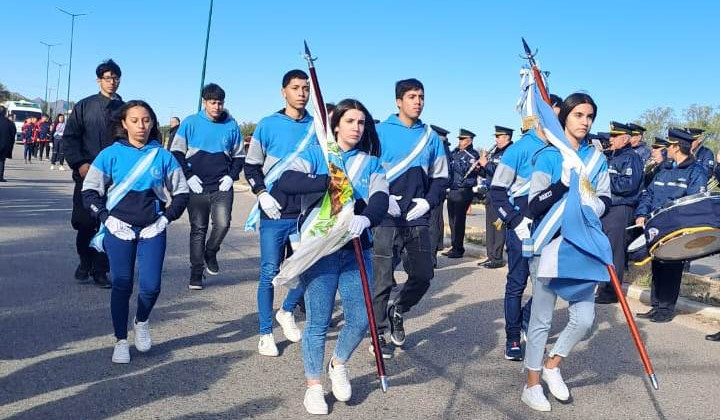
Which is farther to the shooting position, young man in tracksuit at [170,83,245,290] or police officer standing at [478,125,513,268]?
police officer standing at [478,125,513,268]

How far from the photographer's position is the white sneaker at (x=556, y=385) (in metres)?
4.54

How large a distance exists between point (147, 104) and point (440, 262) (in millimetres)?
6108

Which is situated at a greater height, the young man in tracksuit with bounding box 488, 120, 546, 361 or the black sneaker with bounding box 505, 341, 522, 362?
the young man in tracksuit with bounding box 488, 120, 546, 361

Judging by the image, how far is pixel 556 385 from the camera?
180 inches

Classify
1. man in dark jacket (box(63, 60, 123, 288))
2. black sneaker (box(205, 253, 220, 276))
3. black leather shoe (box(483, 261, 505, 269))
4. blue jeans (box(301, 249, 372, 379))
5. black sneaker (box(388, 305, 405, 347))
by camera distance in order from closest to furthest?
blue jeans (box(301, 249, 372, 379)), black sneaker (box(388, 305, 405, 347)), man in dark jacket (box(63, 60, 123, 288)), black sneaker (box(205, 253, 220, 276)), black leather shoe (box(483, 261, 505, 269))

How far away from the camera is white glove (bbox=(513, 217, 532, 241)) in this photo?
4.77 metres

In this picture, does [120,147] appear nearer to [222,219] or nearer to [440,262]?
[222,219]

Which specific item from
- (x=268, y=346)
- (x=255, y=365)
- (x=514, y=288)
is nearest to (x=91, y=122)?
(x=268, y=346)

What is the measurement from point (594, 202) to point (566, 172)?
253mm

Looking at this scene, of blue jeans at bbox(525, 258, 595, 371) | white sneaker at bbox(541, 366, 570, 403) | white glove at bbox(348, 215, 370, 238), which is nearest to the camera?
white glove at bbox(348, 215, 370, 238)

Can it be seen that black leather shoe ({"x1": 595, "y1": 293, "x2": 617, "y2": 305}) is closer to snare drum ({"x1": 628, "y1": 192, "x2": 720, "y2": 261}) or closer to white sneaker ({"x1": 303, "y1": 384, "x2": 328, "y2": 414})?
snare drum ({"x1": 628, "y1": 192, "x2": 720, "y2": 261})

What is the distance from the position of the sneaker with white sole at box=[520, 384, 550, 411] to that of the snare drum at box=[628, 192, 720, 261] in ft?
8.87

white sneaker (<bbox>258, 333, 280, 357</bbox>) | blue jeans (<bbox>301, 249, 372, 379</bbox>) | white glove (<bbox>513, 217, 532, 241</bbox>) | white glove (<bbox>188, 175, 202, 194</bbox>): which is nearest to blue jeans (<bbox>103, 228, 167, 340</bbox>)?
white sneaker (<bbox>258, 333, 280, 357</bbox>)

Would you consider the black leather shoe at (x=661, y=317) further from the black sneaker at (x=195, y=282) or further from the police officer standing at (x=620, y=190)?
the black sneaker at (x=195, y=282)
